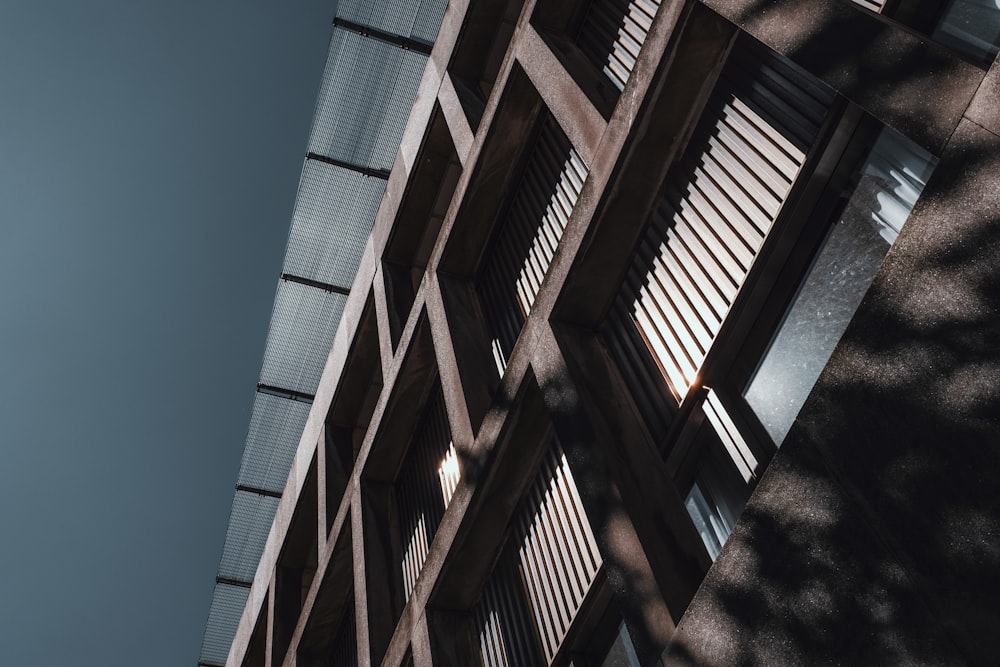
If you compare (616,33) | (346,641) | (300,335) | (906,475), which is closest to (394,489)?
(346,641)

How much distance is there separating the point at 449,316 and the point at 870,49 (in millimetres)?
5979

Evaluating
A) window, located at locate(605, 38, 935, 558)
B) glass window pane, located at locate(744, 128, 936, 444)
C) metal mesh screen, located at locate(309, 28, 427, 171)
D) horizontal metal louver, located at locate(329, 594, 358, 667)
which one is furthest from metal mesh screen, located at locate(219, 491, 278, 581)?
glass window pane, located at locate(744, 128, 936, 444)

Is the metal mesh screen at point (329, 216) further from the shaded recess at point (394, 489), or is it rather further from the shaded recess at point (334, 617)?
the shaded recess at point (334, 617)

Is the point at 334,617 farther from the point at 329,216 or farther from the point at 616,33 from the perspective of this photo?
the point at 616,33

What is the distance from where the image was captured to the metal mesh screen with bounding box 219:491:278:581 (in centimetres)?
1723

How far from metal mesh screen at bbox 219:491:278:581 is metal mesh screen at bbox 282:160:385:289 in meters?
5.85

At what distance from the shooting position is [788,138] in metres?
4.75

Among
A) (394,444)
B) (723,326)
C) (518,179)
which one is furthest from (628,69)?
(394,444)

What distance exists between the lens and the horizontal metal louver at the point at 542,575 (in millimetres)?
5973

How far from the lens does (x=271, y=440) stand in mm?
16438

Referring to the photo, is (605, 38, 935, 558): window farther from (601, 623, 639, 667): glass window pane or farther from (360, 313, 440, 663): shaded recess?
(360, 313, 440, 663): shaded recess

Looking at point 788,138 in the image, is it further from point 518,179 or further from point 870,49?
point 518,179

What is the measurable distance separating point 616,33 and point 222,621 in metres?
16.8

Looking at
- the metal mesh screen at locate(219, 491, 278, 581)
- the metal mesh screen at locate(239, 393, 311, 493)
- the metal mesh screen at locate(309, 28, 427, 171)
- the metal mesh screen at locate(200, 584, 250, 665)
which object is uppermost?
the metal mesh screen at locate(309, 28, 427, 171)
